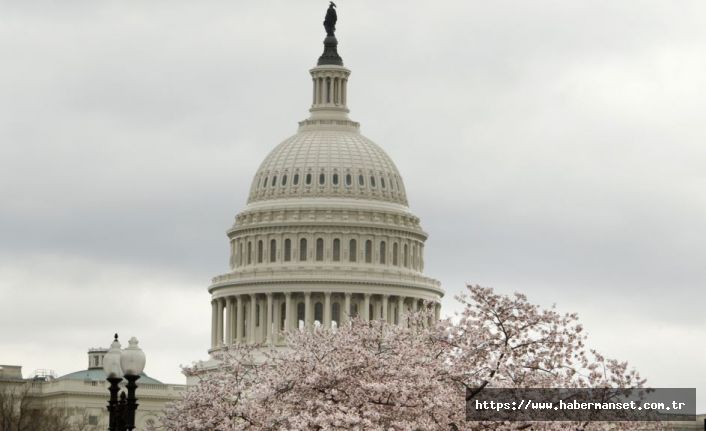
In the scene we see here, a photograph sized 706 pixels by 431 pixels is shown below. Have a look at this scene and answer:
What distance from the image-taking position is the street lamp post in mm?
67500

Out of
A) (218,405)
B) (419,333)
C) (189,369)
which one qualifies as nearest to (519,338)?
(419,333)

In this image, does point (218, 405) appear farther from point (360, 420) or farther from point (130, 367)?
point (130, 367)

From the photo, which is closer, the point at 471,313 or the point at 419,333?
the point at 471,313

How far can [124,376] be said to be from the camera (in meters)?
68.1

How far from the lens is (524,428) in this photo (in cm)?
7638

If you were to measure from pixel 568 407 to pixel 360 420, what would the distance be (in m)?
7.09

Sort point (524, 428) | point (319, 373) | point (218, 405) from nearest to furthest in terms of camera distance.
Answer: point (524, 428) < point (319, 373) < point (218, 405)

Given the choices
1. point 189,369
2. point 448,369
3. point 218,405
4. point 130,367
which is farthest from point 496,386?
point 189,369

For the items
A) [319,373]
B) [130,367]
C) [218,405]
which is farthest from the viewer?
[218,405]

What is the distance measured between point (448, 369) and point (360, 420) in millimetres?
3565

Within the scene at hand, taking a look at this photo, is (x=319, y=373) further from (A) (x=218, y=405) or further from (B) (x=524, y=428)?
(A) (x=218, y=405)

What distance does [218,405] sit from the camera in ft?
334

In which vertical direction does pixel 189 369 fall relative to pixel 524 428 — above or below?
above

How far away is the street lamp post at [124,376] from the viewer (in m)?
67.5
